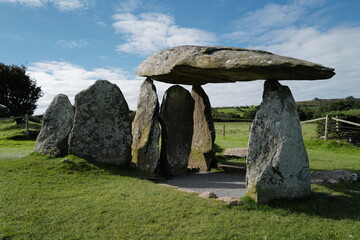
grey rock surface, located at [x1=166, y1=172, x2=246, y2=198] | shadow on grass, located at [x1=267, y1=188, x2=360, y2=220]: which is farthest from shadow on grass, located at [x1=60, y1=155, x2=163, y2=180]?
shadow on grass, located at [x1=267, y1=188, x2=360, y2=220]

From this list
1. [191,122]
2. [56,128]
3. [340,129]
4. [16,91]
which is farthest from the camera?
[16,91]

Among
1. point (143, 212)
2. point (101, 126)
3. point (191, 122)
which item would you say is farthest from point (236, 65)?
point (101, 126)

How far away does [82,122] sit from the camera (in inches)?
428

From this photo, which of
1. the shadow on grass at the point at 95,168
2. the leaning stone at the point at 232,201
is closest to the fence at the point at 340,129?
the shadow on grass at the point at 95,168

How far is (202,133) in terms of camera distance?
43.8 ft

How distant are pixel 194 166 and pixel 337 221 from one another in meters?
7.29

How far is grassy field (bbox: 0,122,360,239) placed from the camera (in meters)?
5.70

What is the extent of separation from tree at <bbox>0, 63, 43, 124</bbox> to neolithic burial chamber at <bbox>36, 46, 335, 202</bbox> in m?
27.0

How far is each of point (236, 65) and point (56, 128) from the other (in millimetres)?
8043

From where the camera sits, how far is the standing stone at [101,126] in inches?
429

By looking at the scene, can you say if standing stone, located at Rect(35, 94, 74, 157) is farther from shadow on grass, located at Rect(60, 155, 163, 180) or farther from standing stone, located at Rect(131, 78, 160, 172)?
standing stone, located at Rect(131, 78, 160, 172)

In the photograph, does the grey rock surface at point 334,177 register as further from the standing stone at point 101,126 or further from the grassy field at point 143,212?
the standing stone at point 101,126

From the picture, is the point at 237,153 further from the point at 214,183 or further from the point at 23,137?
the point at 23,137

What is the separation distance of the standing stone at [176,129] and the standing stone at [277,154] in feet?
14.7
